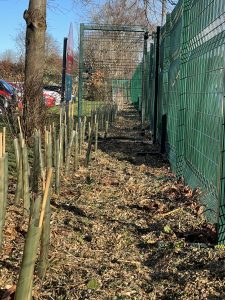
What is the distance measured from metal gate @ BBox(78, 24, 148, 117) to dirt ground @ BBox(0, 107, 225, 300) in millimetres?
6115

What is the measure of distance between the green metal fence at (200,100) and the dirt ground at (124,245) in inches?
10.6

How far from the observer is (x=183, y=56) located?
6.89m

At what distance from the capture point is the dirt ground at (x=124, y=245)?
10.4 feet

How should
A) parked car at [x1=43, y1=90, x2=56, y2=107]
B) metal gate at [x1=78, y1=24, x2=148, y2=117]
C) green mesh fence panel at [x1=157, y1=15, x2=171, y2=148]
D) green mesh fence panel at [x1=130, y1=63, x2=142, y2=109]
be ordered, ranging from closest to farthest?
1. green mesh fence panel at [x1=157, y1=15, x2=171, y2=148]
2. parked car at [x1=43, y1=90, x2=56, y2=107]
3. metal gate at [x1=78, y1=24, x2=148, y2=117]
4. green mesh fence panel at [x1=130, y1=63, x2=142, y2=109]

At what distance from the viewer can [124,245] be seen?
4.06 m

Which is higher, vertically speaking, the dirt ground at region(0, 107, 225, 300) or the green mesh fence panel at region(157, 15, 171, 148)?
the green mesh fence panel at region(157, 15, 171, 148)

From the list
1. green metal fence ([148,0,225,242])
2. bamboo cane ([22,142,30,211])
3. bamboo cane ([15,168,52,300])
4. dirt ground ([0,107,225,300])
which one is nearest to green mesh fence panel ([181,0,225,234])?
green metal fence ([148,0,225,242])

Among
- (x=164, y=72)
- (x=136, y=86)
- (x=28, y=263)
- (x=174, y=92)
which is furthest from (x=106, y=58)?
(x=28, y=263)

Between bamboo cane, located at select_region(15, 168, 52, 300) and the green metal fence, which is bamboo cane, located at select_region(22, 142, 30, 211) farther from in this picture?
bamboo cane, located at select_region(15, 168, 52, 300)

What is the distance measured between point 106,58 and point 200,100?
829cm

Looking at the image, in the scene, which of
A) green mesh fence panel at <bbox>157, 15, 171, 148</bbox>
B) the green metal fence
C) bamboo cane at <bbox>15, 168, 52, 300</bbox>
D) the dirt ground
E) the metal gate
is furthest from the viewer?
the metal gate

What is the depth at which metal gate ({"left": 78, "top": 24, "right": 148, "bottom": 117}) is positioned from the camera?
11992 mm

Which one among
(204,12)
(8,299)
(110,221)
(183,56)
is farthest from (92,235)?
(183,56)

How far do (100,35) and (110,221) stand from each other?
9309mm
